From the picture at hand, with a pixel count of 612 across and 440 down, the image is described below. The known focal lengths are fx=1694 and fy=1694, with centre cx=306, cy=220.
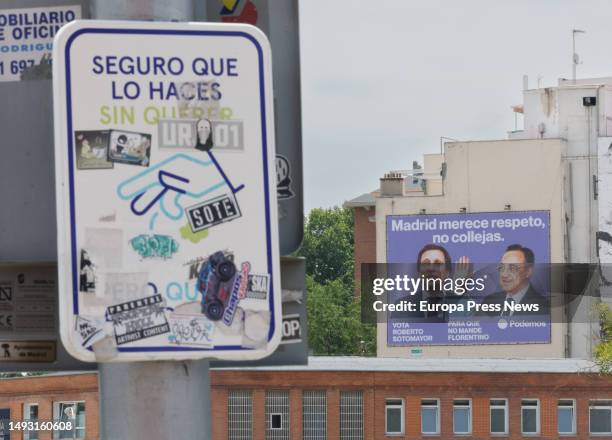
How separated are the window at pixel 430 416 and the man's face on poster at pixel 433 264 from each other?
19.1m

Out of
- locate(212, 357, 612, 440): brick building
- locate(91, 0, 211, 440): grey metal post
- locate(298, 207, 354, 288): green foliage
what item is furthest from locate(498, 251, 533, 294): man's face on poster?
locate(91, 0, 211, 440): grey metal post

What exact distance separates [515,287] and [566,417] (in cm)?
1977

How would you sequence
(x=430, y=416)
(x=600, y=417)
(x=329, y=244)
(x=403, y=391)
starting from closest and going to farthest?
(x=600, y=417), (x=430, y=416), (x=403, y=391), (x=329, y=244)

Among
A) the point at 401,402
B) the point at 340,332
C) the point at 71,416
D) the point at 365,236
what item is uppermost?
the point at 365,236

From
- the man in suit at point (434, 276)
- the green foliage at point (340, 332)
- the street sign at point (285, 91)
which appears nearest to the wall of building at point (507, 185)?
the man in suit at point (434, 276)

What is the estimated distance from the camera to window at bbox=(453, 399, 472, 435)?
72.6m

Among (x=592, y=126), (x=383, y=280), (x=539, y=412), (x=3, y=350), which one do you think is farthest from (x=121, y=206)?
(x=383, y=280)

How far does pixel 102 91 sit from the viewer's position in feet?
9.73

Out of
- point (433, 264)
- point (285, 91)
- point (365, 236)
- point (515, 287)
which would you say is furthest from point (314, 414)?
point (285, 91)

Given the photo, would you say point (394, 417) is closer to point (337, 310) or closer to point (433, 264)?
point (433, 264)

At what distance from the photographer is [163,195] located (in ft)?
9.66

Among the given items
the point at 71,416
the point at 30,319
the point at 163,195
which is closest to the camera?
the point at 163,195

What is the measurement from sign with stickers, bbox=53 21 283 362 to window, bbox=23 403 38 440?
73308 millimetres

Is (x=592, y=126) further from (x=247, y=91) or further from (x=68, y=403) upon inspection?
(x=247, y=91)
